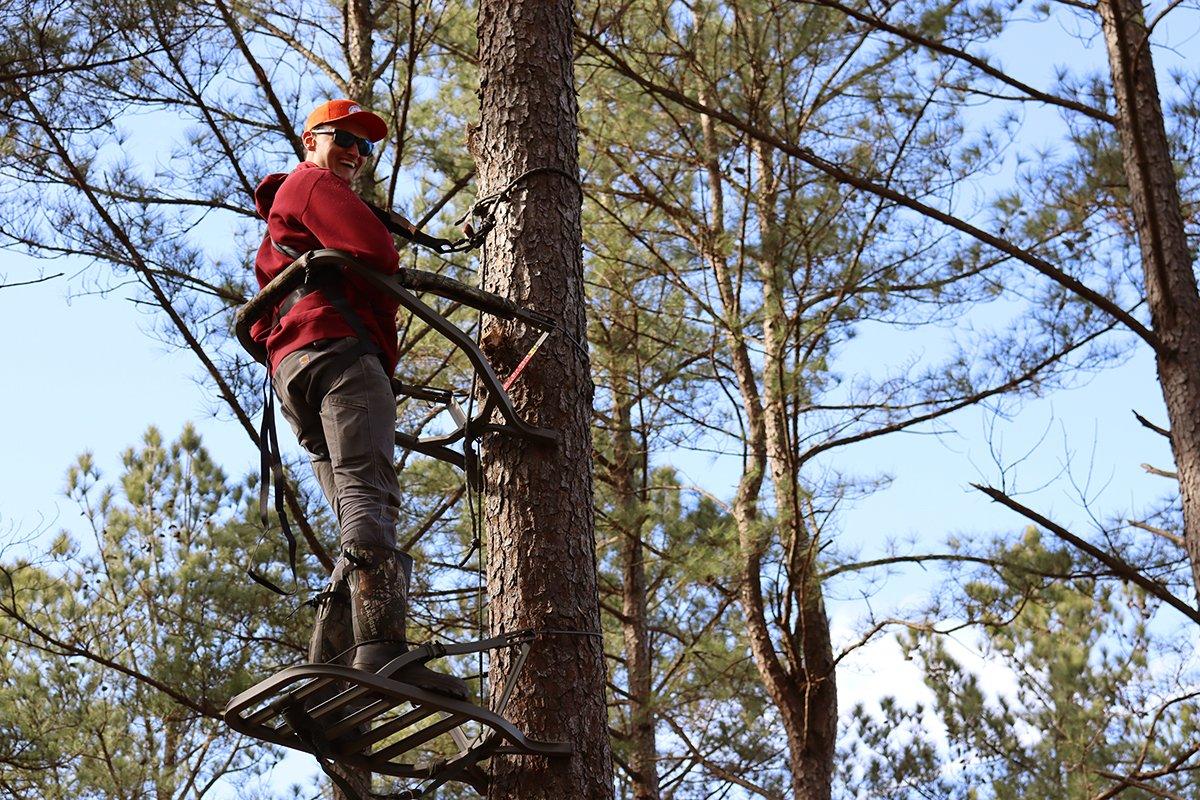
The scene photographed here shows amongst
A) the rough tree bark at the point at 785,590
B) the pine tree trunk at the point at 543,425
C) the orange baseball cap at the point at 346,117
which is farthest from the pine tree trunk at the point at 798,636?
the orange baseball cap at the point at 346,117

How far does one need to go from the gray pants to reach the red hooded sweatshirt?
6cm

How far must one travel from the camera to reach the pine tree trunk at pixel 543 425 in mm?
3402

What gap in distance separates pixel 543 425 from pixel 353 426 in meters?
0.63

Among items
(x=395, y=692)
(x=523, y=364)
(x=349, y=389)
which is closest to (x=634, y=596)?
(x=523, y=364)

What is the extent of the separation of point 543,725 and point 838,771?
9816 millimetres

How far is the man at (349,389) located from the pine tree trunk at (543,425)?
34 cm

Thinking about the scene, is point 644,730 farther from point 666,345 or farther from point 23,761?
point 23,761

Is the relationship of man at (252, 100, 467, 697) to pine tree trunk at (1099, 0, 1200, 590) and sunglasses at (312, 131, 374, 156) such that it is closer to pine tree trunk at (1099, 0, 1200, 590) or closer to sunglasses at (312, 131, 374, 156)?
sunglasses at (312, 131, 374, 156)

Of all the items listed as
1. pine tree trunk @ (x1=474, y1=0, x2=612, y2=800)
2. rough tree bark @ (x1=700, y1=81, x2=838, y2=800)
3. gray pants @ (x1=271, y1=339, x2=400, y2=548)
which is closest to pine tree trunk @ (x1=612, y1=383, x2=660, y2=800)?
rough tree bark @ (x1=700, y1=81, x2=838, y2=800)

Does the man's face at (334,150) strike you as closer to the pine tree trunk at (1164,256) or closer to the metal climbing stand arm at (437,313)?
the metal climbing stand arm at (437,313)

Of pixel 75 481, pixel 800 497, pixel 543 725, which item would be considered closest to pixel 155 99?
pixel 800 497

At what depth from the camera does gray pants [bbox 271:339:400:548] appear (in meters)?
3.21

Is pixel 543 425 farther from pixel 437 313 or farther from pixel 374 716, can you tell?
pixel 374 716

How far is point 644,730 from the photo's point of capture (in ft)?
29.3
